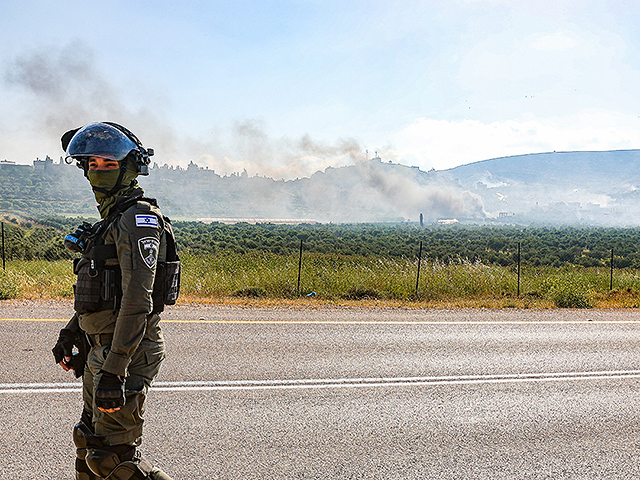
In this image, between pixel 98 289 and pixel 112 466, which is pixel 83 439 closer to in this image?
pixel 112 466

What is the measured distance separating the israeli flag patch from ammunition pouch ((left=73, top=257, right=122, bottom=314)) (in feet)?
0.92

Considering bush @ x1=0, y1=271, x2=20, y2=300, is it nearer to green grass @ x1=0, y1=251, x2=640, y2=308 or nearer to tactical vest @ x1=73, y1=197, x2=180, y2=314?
green grass @ x1=0, y1=251, x2=640, y2=308

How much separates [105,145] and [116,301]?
0.84 metres

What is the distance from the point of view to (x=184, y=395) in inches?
179

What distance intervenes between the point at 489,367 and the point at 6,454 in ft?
16.4

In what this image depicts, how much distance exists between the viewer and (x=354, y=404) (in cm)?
454

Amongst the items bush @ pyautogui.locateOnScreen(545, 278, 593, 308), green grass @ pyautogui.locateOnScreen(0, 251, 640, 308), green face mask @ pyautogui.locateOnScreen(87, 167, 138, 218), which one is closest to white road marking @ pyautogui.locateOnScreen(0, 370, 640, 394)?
green face mask @ pyautogui.locateOnScreen(87, 167, 138, 218)

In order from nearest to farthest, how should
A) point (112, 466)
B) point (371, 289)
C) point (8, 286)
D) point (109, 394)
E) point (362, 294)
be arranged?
1. point (109, 394)
2. point (112, 466)
3. point (8, 286)
4. point (362, 294)
5. point (371, 289)

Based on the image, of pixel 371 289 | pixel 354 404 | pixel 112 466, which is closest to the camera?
pixel 112 466

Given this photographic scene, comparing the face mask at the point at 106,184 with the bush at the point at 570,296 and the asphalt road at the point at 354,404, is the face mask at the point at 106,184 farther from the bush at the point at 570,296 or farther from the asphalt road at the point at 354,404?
the bush at the point at 570,296

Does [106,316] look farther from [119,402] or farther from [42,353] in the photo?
[42,353]

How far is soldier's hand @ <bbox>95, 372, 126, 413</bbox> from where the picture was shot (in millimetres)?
2299

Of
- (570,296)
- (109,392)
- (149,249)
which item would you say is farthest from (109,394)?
(570,296)

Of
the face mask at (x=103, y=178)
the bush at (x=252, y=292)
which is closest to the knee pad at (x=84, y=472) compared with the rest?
the face mask at (x=103, y=178)
